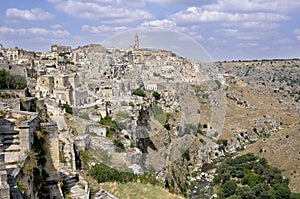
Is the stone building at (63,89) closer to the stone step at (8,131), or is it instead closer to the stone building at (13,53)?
the stone step at (8,131)

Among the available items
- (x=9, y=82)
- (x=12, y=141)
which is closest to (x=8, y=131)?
(x=12, y=141)

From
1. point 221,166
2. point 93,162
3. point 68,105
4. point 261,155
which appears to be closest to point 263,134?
point 261,155

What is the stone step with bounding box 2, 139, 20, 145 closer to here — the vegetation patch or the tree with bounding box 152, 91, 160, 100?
the tree with bounding box 152, 91, 160, 100

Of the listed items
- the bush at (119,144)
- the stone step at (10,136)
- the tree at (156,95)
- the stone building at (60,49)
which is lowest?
the bush at (119,144)

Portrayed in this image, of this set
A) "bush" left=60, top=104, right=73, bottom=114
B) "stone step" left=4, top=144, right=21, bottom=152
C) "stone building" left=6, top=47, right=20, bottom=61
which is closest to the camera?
"stone step" left=4, top=144, right=21, bottom=152

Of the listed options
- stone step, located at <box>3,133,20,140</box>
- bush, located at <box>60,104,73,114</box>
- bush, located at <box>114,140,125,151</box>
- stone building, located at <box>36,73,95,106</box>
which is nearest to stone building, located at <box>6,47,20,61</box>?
stone building, located at <box>36,73,95,106</box>

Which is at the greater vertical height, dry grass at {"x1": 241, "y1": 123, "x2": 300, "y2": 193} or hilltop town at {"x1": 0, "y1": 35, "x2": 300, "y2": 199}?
hilltop town at {"x1": 0, "y1": 35, "x2": 300, "y2": 199}

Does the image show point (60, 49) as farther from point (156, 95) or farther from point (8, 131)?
point (8, 131)

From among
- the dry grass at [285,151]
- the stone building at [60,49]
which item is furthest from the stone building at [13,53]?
the dry grass at [285,151]

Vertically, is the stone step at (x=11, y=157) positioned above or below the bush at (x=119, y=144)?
above
